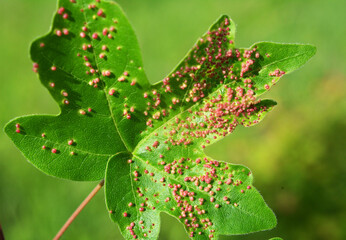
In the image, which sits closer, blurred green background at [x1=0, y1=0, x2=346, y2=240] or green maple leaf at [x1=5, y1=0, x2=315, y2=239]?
green maple leaf at [x1=5, y1=0, x2=315, y2=239]

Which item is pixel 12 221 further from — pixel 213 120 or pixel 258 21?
pixel 258 21

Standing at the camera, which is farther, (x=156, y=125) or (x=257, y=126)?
(x=257, y=126)

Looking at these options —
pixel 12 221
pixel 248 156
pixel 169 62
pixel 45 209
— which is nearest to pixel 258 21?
pixel 169 62

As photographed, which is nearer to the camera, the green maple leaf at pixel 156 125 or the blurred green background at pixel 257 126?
the green maple leaf at pixel 156 125
